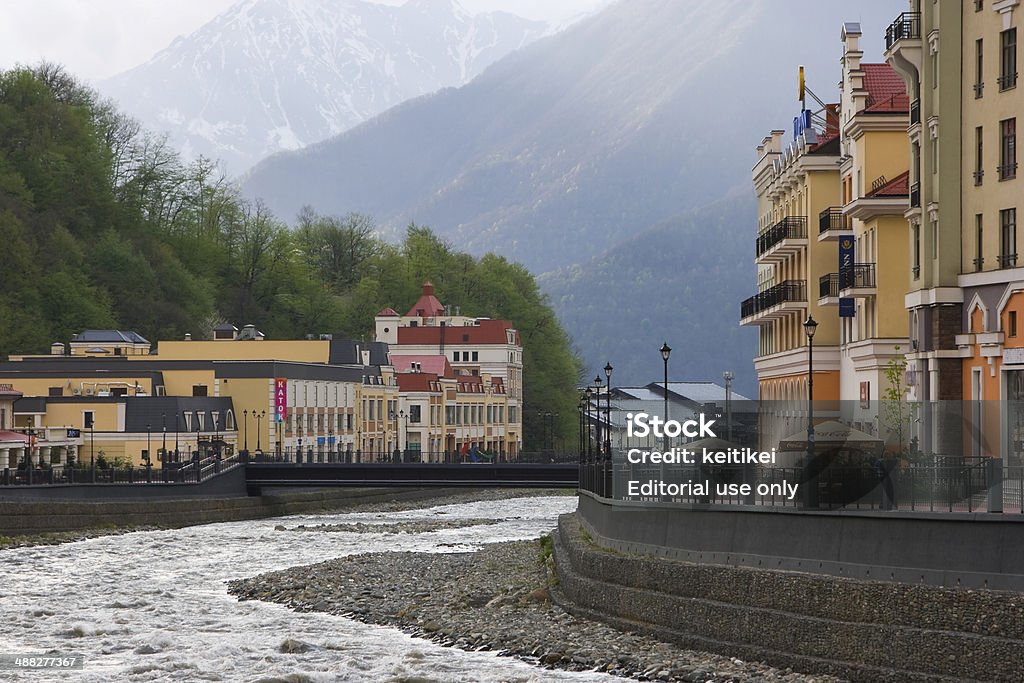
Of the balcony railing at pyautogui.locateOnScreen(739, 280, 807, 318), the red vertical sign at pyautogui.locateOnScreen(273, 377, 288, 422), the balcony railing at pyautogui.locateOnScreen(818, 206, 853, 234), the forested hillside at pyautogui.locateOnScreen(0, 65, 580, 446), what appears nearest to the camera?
the balcony railing at pyautogui.locateOnScreen(818, 206, 853, 234)

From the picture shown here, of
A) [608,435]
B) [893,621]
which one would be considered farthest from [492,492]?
[893,621]

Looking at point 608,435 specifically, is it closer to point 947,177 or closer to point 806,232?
point 947,177

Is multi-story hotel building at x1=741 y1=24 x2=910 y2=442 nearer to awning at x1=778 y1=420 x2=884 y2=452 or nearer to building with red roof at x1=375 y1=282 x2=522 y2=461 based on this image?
awning at x1=778 y1=420 x2=884 y2=452

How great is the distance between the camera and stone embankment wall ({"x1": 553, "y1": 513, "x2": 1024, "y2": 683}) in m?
31.5

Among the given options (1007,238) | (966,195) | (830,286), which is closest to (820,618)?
(1007,238)

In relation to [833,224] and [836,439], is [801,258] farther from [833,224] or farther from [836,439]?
[836,439]

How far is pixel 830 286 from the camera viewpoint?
253ft

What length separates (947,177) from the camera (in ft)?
178

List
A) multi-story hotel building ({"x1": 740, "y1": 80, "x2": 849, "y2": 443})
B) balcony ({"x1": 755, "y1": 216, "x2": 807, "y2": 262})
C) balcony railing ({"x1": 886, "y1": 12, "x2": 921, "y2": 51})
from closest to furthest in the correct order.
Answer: balcony railing ({"x1": 886, "y1": 12, "x2": 921, "y2": 51}) → multi-story hotel building ({"x1": 740, "y1": 80, "x2": 849, "y2": 443}) → balcony ({"x1": 755, "y1": 216, "x2": 807, "y2": 262})

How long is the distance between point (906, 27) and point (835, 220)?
21.1m

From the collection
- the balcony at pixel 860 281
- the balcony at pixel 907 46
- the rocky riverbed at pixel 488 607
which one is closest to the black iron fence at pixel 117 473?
the rocky riverbed at pixel 488 607

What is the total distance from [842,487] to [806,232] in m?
47.6

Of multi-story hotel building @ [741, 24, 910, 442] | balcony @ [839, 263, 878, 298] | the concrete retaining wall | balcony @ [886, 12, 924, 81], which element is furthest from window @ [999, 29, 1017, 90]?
balcony @ [839, 263, 878, 298]

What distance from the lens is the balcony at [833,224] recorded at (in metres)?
76.5
